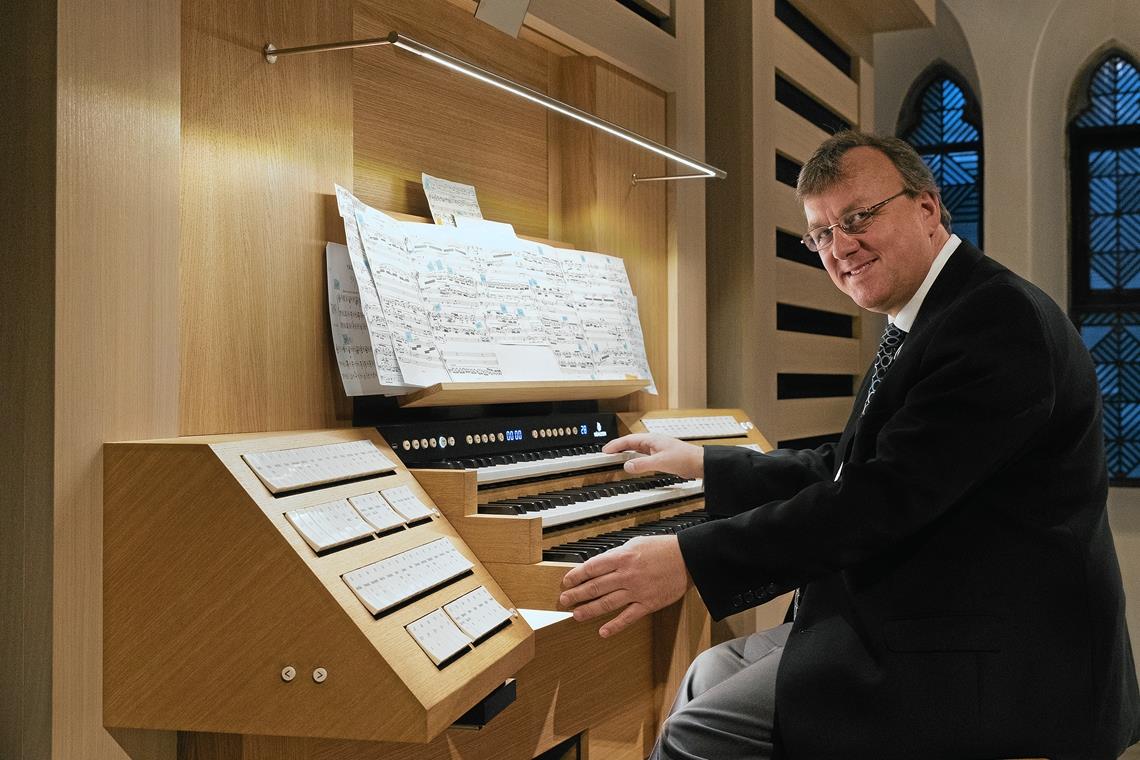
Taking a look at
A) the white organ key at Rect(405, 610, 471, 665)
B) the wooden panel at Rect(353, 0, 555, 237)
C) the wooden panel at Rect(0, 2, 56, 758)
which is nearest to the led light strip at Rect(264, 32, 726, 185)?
the wooden panel at Rect(353, 0, 555, 237)

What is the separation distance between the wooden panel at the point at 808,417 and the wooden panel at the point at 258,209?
9.02 feet

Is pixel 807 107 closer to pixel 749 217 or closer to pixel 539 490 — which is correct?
pixel 749 217

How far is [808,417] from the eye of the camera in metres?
5.38

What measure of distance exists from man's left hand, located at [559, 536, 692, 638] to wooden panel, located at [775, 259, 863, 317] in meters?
2.96

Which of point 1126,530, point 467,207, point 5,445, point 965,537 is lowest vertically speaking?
point 1126,530

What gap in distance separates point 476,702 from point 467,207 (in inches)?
64.1

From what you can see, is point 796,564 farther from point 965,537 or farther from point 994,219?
point 994,219

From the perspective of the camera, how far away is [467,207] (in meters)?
3.21

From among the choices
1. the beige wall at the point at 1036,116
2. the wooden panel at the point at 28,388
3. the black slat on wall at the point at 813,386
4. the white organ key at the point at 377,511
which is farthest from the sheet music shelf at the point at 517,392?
the beige wall at the point at 1036,116

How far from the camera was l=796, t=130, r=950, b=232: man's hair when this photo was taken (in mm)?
2420

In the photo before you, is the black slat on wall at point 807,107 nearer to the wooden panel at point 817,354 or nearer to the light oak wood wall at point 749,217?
the light oak wood wall at point 749,217

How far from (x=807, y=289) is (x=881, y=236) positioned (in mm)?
3041

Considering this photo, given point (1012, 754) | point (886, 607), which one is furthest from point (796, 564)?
point (1012, 754)

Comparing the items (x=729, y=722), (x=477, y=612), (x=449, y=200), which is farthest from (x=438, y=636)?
(x=449, y=200)
